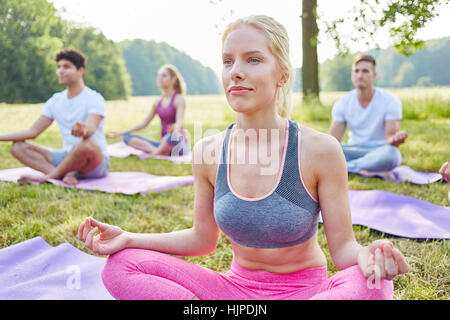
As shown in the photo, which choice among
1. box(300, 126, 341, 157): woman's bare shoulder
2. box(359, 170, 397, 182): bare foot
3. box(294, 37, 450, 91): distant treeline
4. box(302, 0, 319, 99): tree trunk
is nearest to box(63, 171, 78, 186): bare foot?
box(294, 37, 450, 91): distant treeline

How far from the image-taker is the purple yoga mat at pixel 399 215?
3.11m

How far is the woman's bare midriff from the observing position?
1618mm

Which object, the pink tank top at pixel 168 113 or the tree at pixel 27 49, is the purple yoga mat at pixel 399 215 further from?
the tree at pixel 27 49

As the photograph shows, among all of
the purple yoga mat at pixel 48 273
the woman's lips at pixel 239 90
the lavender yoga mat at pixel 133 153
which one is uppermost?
the woman's lips at pixel 239 90

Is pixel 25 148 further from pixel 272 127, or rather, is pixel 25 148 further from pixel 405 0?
pixel 405 0

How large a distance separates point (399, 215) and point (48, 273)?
8.73 ft

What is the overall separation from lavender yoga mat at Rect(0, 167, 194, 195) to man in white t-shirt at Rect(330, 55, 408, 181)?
2013 mm

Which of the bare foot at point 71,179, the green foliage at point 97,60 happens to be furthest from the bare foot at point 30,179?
the green foliage at point 97,60

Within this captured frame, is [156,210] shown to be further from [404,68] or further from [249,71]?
[404,68]

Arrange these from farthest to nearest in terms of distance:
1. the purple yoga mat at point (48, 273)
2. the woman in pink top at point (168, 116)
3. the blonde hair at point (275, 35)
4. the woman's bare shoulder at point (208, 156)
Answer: the woman in pink top at point (168, 116), the purple yoga mat at point (48, 273), the woman's bare shoulder at point (208, 156), the blonde hair at point (275, 35)

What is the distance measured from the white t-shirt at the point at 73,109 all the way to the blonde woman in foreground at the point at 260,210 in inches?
129
